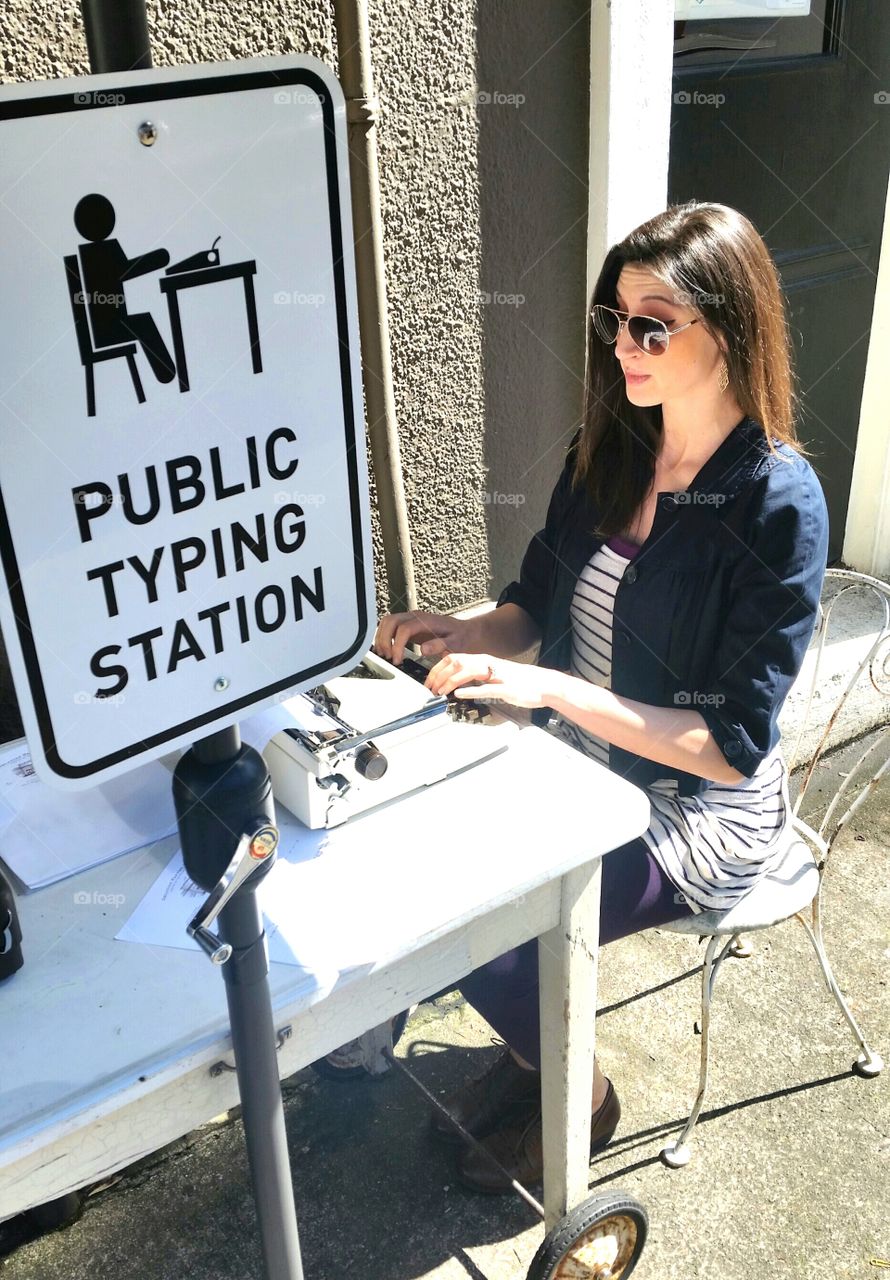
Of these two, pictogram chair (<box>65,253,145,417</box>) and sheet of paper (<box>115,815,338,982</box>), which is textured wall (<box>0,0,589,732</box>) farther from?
pictogram chair (<box>65,253,145,417</box>)

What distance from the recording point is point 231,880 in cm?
92

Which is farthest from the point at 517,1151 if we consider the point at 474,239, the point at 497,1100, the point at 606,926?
the point at 474,239

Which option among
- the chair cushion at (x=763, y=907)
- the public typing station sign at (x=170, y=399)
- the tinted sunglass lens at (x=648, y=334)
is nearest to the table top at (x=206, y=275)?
the public typing station sign at (x=170, y=399)

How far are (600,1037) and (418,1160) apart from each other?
49 cm

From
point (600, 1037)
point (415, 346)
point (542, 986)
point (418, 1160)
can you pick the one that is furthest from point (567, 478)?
point (418, 1160)

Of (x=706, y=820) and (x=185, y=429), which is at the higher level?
(x=185, y=429)

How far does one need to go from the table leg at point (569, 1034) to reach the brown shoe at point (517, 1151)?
0.97 ft

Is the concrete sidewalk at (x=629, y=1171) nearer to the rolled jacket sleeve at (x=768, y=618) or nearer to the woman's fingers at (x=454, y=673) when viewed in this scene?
the rolled jacket sleeve at (x=768, y=618)

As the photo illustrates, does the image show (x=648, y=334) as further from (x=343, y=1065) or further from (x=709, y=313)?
(x=343, y=1065)

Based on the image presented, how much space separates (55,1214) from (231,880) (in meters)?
1.54

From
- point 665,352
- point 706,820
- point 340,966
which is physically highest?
point 665,352

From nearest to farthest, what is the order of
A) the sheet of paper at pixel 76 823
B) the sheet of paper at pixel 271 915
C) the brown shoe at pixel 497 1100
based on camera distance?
1. the sheet of paper at pixel 271 915
2. the sheet of paper at pixel 76 823
3. the brown shoe at pixel 497 1100

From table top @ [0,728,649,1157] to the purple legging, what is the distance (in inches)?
13.3

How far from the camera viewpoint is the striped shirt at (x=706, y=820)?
1953 millimetres
